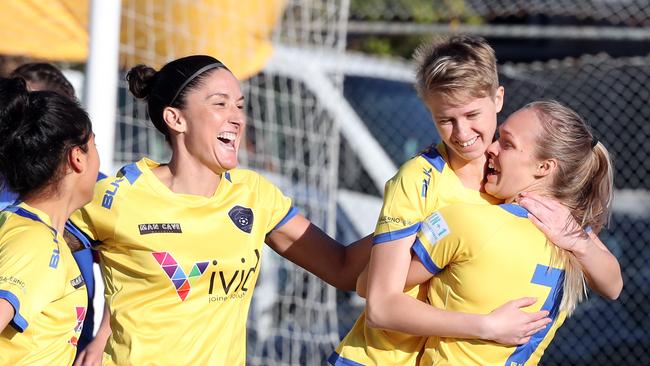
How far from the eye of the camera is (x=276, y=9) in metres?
6.15

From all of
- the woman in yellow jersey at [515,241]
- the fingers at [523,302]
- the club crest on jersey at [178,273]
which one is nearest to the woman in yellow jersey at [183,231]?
the club crest on jersey at [178,273]

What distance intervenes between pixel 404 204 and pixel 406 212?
0.09 feet

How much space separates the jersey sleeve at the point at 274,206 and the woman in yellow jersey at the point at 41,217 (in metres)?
0.60

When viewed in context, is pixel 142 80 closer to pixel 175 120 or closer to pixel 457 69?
pixel 175 120

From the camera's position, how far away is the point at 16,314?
268cm

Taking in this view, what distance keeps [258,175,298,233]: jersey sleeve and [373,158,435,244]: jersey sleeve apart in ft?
1.74

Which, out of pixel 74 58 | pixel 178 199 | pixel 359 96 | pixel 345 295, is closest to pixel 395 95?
pixel 359 96

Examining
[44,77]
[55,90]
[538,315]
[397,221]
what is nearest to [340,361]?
[397,221]

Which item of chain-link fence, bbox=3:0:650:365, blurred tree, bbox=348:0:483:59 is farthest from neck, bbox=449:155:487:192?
blurred tree, bbox=348:0:483:59

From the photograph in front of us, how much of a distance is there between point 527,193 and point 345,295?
558 cm

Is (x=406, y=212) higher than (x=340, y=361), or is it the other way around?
(x=406, y=212)

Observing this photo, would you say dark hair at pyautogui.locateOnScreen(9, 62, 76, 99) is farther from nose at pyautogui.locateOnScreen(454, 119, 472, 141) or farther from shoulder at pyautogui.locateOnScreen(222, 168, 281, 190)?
nose at pyautogui.locateOnScreen(454, 119, 472, 141)

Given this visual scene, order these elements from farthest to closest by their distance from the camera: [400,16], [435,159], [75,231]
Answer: [400,16] < [75,231] < [435,159]

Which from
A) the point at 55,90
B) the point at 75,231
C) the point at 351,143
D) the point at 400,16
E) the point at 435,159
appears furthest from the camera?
the point at 400,16
